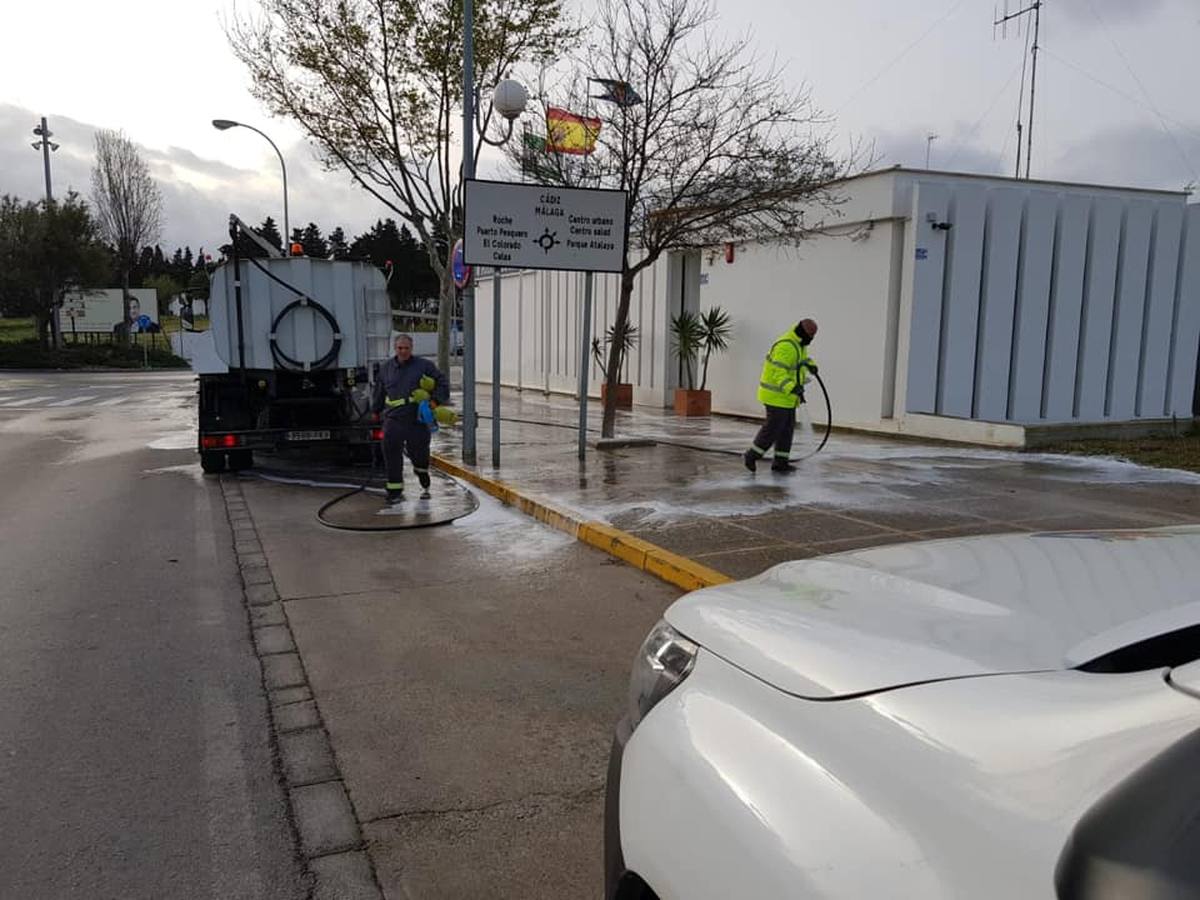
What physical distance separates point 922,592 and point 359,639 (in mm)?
4068

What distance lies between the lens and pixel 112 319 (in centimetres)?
5744

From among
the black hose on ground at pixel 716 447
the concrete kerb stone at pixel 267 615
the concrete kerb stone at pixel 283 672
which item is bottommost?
the concrete kerb stone at pixel 267 615

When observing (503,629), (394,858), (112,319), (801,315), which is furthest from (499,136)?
(112,319)

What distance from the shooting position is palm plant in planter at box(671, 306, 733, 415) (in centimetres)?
1786

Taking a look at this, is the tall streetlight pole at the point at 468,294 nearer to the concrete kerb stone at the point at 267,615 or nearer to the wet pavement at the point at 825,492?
the wet pavement at the point at 825,492

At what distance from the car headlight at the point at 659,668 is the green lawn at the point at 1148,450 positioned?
35.6 ft

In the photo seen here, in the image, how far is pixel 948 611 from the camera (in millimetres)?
Result: 1805

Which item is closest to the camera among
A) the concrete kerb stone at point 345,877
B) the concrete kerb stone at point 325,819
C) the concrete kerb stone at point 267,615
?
the concrete kerb stone at point 345,877

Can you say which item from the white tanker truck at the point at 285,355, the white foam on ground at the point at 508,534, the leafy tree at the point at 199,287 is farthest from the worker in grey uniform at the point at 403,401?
the leafy tree at the point at 199,287

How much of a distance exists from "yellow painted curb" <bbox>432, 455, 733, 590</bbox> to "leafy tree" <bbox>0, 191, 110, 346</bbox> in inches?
1608

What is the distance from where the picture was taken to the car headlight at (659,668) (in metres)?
1.99

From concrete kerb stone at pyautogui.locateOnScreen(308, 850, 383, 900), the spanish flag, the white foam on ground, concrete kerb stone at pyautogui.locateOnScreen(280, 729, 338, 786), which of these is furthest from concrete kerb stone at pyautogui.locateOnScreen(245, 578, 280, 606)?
the spanish flag

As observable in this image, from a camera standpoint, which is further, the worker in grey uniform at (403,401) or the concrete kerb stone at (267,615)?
the worker in grey uniform at (403,401)

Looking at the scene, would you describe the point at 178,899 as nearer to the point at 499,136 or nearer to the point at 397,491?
the point at 397,491
